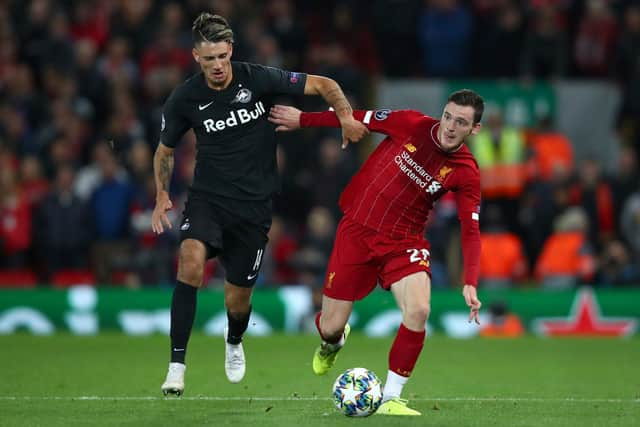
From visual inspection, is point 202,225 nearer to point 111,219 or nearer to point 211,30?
point 211,30

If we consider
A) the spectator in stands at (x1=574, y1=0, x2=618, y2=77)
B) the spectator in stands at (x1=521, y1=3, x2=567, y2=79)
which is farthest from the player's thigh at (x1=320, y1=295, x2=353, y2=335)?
the spectator in stands at (x1=574, y1=0, x2=618, y2=77)

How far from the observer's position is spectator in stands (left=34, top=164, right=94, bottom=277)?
16.7 metres

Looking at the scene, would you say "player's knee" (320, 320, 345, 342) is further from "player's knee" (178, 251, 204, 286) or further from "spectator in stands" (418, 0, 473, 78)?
"spectator in stands" (418, 0, 473, 78)

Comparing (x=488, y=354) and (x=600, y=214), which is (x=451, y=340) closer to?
(x=488, y=354)

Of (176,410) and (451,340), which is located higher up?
(176,410)

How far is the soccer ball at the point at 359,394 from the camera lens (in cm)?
810

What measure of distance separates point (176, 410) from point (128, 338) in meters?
6.49

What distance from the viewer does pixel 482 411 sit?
28.6 ft

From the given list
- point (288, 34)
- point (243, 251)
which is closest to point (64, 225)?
point (288, 34)

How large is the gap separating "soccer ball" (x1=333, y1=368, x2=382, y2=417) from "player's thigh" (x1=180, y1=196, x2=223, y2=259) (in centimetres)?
144

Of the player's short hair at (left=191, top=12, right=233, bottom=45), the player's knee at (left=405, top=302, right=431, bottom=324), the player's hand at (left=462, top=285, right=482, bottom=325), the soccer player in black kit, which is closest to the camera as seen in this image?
the player's hand at (left=462, top=285, right=482, bottom=325)

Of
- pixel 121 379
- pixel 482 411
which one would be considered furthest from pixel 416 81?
pixel 482 411

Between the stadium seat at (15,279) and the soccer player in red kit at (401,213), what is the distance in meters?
8.80

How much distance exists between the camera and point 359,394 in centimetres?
811
